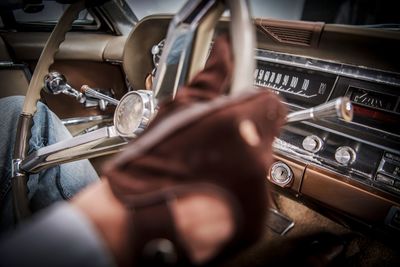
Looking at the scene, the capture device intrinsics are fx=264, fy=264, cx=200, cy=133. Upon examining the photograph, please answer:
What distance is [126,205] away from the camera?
0.33 metres

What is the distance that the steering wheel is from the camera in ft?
1.26

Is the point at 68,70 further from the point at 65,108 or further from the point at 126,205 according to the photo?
the point at 126,205

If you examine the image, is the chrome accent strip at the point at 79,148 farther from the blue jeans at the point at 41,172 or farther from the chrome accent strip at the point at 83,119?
the chrome accent strip at the point at 83,119

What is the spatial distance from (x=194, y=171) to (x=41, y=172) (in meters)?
0.95

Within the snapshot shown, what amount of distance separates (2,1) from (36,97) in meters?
0.86

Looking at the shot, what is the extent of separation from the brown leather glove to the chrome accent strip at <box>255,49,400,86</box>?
79 centimetres

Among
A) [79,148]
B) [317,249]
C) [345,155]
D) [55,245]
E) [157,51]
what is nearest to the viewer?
[55,245]

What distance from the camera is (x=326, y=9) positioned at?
12.6 ft

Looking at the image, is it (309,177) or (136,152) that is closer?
(136,152)

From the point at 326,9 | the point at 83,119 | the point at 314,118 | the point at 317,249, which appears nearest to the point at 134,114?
the point at 314,118

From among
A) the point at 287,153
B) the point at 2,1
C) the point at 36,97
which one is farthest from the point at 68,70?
the point at 287,153

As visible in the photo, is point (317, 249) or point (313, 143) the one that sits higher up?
point (313, 143)

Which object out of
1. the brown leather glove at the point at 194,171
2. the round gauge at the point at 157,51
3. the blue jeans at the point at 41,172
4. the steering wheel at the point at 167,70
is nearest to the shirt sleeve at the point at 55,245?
the brown leather glove at the point at 194,171

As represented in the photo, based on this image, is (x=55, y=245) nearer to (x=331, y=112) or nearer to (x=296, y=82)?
(x=331, y=112)
